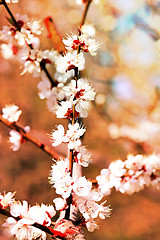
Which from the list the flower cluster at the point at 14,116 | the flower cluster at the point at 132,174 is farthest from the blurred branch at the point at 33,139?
the flower cluster at the point at 132,174

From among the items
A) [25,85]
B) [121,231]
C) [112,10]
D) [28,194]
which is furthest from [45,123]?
[121,231]

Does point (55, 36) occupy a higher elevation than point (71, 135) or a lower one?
higher

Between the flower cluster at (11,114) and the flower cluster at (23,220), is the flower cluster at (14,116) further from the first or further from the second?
the flower cluster at (23,220)

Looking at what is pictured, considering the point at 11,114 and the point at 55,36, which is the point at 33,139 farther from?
the point at 55,36

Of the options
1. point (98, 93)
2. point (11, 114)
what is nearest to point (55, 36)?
point (11, 114)

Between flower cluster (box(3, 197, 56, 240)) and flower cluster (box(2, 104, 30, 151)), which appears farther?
flower cluster (box(2, 104, 30, 151))

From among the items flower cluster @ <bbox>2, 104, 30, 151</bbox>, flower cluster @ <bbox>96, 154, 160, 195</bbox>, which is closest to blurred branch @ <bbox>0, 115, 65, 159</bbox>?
flower cluster @ <bbox>2, 104, 30, 151</bbox>

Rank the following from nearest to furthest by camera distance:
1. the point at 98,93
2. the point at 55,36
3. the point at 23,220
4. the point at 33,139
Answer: the point at 23,220 → the point at 33,139 → the point at 55,36 → the point at 98,93

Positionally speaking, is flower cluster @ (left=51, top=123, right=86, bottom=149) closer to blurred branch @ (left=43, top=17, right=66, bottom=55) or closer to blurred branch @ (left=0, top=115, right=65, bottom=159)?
blurred branch @ (left=0, top=115, right=65, bottom=159)

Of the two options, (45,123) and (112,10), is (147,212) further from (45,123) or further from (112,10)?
(112,10)

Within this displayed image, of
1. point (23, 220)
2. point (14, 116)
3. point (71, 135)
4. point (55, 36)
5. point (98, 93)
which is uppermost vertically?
point (98, 93)
